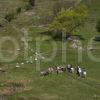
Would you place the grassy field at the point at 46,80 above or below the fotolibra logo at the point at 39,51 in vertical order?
below

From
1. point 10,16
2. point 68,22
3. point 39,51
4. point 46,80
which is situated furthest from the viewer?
point 10,16

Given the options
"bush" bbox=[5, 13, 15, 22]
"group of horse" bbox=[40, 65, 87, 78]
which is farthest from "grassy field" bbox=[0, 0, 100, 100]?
"bush" bbox=[5, 13, 15, 22]

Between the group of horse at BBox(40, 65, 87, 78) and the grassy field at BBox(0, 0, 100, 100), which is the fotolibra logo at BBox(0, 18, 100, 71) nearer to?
the grassy field at BBox(0, 0, 100, 100)

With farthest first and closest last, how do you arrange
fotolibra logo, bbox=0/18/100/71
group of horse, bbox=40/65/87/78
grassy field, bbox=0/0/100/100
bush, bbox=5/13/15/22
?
bush, bbox=5/13/15/22, fotolibra logo, bbox=0/18/100/71, group of horse, bbox=40/65/87/78, grassy field, bbox=0/0/100/100

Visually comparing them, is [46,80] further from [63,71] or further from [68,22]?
[68,22]

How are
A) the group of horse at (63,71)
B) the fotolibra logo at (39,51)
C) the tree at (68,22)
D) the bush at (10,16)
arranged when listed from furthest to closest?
the bush at (10,16) → the tree at (68,22) → the fotolibra logo at (39,51) → the group of horse at (63,71)

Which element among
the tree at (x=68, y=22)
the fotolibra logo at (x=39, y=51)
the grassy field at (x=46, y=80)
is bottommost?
the grassy field at (x=46, y=80)

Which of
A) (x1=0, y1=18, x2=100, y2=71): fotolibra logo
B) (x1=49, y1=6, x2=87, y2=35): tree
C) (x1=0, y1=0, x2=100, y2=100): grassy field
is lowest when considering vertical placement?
(x1=0, y1=0, x2=100, y2=100): grassy field

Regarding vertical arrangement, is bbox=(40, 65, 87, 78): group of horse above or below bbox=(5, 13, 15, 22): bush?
below

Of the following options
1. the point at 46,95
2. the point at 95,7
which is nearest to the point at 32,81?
the point at 46,95

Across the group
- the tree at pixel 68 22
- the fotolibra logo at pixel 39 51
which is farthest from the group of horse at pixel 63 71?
the tree at pixel 68 22

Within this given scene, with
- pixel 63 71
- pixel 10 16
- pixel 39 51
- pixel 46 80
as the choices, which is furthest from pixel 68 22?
pixel 46 80

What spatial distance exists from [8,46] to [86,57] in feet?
44.8

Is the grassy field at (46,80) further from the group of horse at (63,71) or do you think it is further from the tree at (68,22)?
the tree at (68,22)
